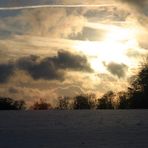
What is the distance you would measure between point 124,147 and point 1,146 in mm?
9301

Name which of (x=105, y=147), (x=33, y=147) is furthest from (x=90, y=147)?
(x=33, y=147)

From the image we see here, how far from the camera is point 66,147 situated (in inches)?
1912

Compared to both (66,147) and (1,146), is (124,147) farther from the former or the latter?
(1,146)

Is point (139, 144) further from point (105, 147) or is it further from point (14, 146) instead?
point (14, 146)

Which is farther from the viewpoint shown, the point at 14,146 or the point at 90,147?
the point at 14,146

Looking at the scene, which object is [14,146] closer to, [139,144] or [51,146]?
[51,146]

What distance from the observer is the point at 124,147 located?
47.3 metres

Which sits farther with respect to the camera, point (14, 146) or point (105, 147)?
point (14, 146)

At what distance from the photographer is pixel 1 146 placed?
49.3 metres

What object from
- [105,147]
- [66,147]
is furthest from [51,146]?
[105,147]

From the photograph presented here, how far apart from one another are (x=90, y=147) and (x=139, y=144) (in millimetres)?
4028

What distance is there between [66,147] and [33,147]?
8.15 ft

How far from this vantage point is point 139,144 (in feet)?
159

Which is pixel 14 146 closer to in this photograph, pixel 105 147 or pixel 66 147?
pixel 66 147
